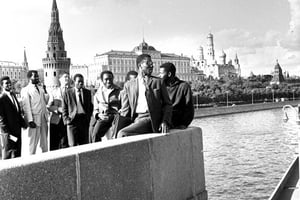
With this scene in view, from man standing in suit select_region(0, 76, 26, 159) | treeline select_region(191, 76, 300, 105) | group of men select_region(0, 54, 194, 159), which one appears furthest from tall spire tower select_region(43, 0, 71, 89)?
man standing in suit select_region(0, 76, 26, 159)

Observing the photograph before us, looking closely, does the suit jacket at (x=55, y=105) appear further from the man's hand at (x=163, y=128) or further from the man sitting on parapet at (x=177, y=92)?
the man's hand at (x=163, y=128)

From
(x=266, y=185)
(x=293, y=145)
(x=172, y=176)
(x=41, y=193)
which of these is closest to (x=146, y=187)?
(x=172, y=176)

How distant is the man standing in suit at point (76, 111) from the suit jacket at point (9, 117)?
821 millimetres

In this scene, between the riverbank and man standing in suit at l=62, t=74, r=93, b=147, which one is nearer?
man standing in suit at l=62, t=74, r=93, b=147

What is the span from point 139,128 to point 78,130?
268cm

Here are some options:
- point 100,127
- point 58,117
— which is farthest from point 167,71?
point 58,117

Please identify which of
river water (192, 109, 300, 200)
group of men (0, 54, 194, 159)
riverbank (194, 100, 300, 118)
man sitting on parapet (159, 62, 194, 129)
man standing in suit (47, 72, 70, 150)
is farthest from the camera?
riverbank (194, 100, 300, 118)

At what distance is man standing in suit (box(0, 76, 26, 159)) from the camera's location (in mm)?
7293

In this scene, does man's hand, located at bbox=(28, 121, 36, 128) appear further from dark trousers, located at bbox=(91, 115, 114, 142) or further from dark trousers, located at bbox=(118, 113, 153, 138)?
dark trousers, located at bbox=(118, 113, 153, 138)

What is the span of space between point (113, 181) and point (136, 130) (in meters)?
1.28

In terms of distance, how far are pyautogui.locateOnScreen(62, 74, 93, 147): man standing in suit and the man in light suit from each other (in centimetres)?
38

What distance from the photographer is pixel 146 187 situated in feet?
16.0

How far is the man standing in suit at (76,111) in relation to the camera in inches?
310

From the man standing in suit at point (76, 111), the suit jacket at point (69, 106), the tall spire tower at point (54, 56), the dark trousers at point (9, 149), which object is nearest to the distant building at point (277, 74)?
the tall spire tower at point (54, 56)
